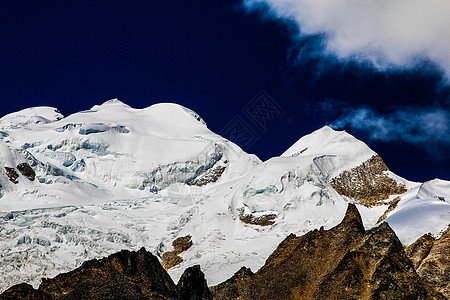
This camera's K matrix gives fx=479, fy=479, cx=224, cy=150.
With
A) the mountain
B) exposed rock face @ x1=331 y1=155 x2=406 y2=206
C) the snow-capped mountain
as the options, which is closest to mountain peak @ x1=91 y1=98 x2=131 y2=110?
the snow-capped mountain

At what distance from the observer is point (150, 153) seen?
13138 centimetres

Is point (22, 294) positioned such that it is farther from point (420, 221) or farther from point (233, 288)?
point (420, 221)

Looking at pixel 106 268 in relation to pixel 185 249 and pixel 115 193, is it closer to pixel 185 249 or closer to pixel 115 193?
pixel 185 249

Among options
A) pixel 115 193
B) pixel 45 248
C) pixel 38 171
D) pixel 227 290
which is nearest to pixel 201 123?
pixel 115 193

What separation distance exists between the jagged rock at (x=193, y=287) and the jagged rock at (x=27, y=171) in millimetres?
92667

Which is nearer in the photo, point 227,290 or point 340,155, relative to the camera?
point 227,290

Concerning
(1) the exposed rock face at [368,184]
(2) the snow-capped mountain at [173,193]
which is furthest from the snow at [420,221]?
(1) the exposed rock face at [368,184]

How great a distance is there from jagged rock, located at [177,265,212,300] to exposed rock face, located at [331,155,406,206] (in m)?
76.1

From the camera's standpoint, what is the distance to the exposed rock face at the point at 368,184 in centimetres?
9825

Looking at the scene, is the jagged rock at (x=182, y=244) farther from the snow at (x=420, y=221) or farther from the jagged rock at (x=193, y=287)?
the jagged rock at (x=193, y=287)

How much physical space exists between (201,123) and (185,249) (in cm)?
8584

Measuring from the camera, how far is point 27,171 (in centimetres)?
10850

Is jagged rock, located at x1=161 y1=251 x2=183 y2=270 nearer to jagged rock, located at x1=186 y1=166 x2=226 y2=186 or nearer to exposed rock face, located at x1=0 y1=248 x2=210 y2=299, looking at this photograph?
jagged rock, located at x1=186 y1=166 x2=226 y2=186

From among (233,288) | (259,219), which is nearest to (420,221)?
(233,288)
